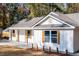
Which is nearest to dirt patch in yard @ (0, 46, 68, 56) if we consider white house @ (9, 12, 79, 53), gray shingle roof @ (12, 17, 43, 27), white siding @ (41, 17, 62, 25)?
white house @ (9, 12, 79, 53)

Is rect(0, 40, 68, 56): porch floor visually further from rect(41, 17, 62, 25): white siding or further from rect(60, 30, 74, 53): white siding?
rect(41, 17, 62, 25): white siding

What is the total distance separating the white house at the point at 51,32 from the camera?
293 inches

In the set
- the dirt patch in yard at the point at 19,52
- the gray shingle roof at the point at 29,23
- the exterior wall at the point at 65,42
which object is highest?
the gray shingle roof at the point at 29,23

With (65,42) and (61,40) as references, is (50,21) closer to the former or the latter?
(61,40)

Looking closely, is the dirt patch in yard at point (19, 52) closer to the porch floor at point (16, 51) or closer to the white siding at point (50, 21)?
the porch floor at point (16, 51)

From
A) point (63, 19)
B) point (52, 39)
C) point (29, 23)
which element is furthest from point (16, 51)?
point (63, 19)

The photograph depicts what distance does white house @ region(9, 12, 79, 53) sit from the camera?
7434mm

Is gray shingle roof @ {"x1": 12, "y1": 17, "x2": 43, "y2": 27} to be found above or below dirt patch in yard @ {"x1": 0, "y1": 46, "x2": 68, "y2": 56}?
above

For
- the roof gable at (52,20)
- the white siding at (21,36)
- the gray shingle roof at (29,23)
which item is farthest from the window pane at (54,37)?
the white siding at (21,36)

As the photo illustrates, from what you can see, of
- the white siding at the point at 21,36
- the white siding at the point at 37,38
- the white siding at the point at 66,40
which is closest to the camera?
the white siding at the point at 66,40

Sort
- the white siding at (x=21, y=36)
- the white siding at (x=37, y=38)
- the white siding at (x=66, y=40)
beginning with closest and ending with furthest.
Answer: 1. the white siding at (x=66, y=40)
2. the white siding at (x=37, y=38)
3. the white siding at (x=21, y=36)

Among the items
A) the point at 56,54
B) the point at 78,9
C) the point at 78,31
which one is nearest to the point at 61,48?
the point at 56,54

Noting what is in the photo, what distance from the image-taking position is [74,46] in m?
7.41

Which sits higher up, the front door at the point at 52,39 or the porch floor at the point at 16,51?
the front door at the point at 52,39
